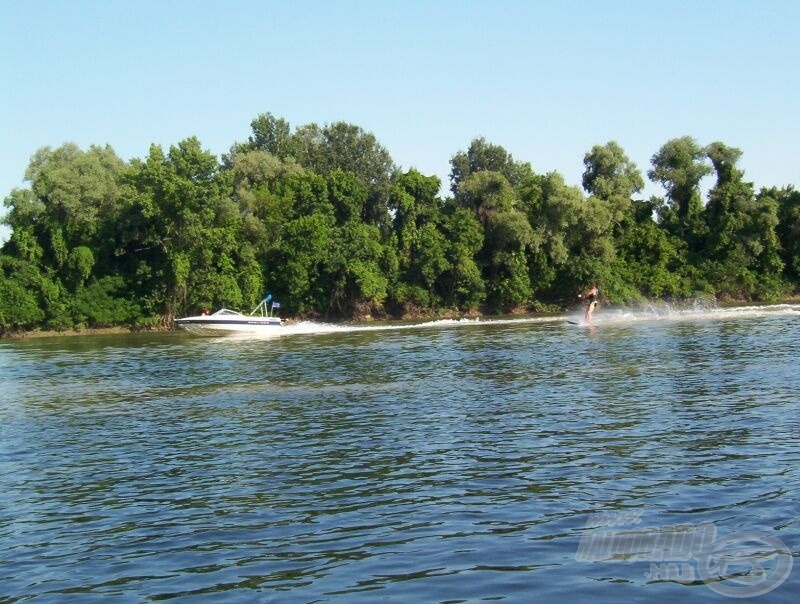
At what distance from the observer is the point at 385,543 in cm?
1275

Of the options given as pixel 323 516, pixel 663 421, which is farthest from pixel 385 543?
pixel 663 421

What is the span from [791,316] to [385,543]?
2067 inches

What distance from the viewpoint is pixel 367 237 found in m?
83.0

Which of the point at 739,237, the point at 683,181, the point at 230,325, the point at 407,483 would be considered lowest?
the point at 407,483

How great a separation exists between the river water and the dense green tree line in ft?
141

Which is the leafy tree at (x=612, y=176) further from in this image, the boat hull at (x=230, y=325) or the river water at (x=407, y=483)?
the river water at (x=407, y=483)

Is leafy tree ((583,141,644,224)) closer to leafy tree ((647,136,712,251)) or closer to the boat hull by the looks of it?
leafy tree ((647,136,712,251))

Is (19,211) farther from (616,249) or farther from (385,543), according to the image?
(385,543)

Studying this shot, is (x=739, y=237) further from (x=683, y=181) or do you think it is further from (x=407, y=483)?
(x=407, y=483)

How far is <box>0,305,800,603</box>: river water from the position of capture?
1143 cm

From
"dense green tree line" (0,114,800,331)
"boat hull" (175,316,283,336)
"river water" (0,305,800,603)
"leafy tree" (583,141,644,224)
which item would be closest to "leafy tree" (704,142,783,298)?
"dense green tree line" (0,114,800,331)

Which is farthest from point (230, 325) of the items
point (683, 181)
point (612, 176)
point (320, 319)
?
point (683, 181)

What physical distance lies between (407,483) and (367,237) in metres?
67.6

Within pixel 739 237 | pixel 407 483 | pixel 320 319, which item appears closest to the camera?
pixel 407 483
